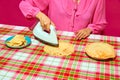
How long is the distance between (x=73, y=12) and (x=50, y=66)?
0.60 metres

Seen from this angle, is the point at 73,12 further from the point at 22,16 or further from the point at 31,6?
the point at 22,16

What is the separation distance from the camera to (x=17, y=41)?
1.23m

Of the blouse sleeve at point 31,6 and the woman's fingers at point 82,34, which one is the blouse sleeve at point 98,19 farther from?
the blouse sleeve at point 31,6

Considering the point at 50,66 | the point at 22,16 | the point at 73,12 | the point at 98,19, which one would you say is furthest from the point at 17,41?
the point at 22,16

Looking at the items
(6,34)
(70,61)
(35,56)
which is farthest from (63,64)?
(6,34)

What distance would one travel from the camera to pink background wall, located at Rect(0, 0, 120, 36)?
6.94 feet

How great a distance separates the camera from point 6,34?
4.49 feet

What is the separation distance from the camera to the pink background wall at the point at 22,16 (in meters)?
→ 2.12

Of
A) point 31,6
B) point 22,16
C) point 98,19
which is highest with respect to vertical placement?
point 31,6

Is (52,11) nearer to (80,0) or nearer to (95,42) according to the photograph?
(80,0)

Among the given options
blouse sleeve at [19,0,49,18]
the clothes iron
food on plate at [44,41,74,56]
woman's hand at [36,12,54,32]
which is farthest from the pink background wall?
food on plate at [44,41,74,56]

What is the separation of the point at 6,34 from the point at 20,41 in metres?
0.18

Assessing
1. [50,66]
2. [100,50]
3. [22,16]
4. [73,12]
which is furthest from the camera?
[22,16]

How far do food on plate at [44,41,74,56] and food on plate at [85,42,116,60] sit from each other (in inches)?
3.6
